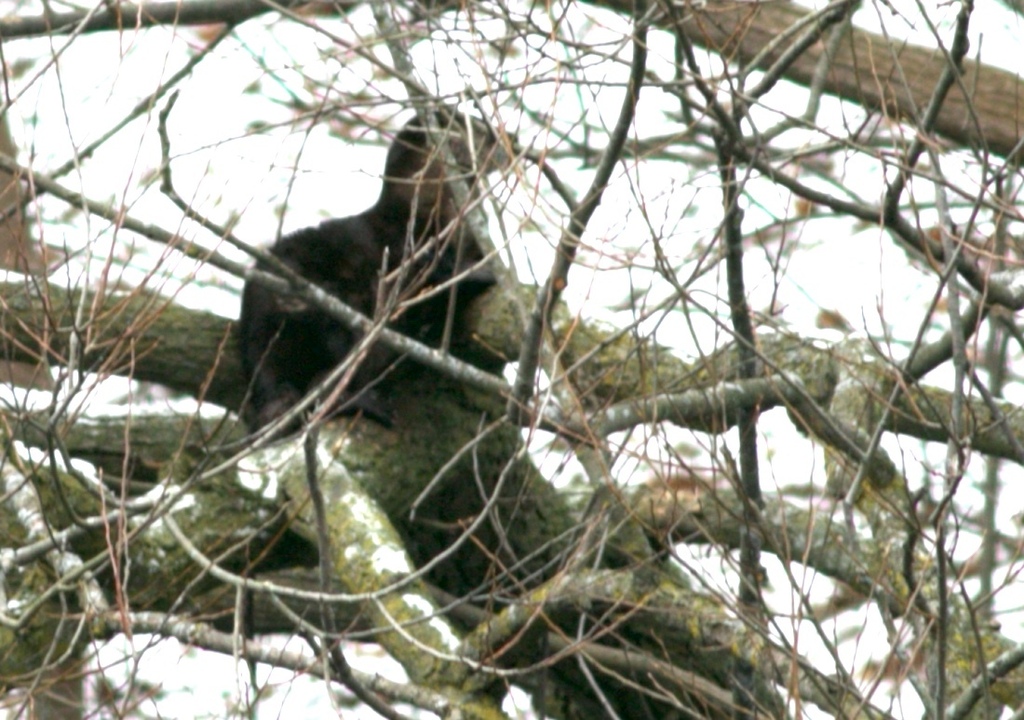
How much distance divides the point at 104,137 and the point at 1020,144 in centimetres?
287

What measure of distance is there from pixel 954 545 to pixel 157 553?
2510mm

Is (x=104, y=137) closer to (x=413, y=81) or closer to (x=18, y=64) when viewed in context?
(x=413, y=81)

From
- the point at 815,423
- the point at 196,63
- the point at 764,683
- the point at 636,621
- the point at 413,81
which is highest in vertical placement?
the point at 196,63

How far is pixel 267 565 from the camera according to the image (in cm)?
494

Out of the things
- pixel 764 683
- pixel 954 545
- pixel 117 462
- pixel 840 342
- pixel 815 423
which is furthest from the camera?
pixel 117 462

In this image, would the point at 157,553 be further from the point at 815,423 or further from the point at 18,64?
the point at 18,64

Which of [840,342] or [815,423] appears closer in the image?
[815,423]

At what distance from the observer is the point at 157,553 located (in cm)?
452

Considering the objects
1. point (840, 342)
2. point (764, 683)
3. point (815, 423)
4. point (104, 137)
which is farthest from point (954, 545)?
point (104, 137)

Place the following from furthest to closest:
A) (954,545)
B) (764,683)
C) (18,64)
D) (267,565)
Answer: (18,64), (267,565), (764,683), (954,545)

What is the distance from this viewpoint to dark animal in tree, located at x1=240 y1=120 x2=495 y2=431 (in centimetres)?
534

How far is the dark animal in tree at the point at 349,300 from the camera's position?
5.34 meters

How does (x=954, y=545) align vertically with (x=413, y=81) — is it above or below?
below

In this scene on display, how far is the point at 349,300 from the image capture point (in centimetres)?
600
